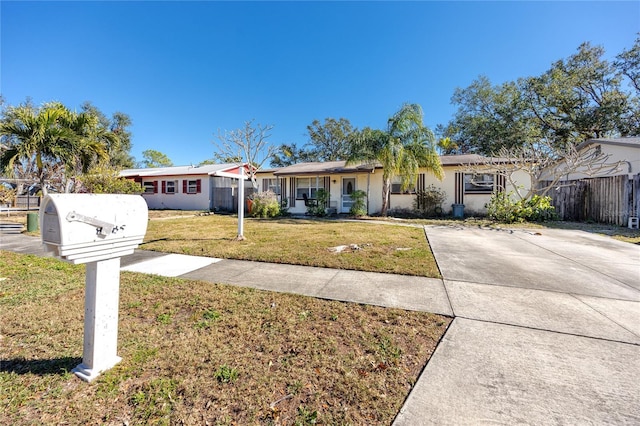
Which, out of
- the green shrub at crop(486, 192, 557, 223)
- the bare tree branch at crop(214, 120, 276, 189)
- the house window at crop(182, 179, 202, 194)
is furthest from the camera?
the bare tree branch at crop(214, 120, 276, 189)

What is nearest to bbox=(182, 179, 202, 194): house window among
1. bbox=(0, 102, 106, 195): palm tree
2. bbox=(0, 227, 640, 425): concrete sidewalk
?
bbox=(0, 102, 106, 195): palm tree

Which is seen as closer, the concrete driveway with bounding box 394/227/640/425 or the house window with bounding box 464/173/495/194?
the concrete driveway with bounding box 394/227/640/425

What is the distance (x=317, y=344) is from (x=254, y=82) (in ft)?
76.2

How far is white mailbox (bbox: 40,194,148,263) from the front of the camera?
169 cm

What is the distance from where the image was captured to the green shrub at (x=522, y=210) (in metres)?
12.1

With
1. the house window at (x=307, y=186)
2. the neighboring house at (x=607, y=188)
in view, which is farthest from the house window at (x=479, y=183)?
the house window at (x=307, y=186)

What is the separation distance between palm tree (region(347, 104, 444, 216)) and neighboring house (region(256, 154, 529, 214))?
6.28ft

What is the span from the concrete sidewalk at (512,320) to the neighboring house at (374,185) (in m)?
8.89

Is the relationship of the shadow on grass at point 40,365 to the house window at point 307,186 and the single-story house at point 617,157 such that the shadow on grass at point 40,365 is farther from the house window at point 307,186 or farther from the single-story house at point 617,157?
the house window at point 307,186

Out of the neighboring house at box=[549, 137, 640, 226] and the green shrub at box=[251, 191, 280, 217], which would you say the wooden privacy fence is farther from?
the green shrub at box=[251, 191, 280, 217]

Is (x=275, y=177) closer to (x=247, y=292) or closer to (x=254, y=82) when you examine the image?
(x=254, y=82)

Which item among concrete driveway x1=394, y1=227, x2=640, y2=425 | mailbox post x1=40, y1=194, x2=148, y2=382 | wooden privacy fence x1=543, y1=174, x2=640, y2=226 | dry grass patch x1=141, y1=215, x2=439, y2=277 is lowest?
concrete driveway x1=394, y1=227, x2=640, y2=425

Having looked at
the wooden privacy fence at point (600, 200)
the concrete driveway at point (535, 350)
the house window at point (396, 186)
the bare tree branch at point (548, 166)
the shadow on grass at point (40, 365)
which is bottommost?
the shadow on grass at point (40, 365)

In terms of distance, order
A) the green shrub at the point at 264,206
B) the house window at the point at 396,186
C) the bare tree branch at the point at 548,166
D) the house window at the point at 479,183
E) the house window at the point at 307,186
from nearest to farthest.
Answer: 1. the bare tree branch at the point at 548,166
2. the house window at the point at 479,183
3. the green shrub at the point at 264,206
4. the house window at the point at 396,186
5. the house window at the point at 307,186
